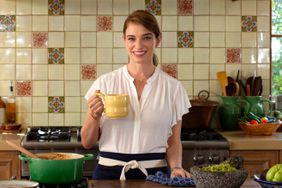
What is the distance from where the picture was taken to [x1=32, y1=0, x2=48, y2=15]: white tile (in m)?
3.89

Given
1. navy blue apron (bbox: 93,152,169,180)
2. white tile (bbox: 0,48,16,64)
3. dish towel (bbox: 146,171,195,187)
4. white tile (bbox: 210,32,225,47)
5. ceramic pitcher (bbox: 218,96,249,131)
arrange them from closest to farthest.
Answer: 1. dish towel (bbox: 146,171,195,187)
2. navy blue apron (bbox: 93,152,169,180)
3. ceramic pitcher (bbox: 218,96,249,131)
4. white tile (bbox: 0,48,16,64)
5. white tile (bbox: 210,32,225,47)

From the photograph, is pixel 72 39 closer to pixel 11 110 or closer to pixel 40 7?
pixel 40 7

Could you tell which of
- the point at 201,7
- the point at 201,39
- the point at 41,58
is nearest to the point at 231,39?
the point at 201,39

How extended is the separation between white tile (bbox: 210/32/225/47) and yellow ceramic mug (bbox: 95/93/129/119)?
6.15ft

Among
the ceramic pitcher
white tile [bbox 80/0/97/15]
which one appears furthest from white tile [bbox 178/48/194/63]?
white tile [bbox 80/0/97/15]

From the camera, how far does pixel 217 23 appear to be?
3.99 meters

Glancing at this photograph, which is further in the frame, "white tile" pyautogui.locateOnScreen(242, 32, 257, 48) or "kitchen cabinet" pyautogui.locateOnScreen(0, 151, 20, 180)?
"white tile" pyautogui.locateOnScreen(242, 32, 257, 48)

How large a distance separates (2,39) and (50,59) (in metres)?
0.38

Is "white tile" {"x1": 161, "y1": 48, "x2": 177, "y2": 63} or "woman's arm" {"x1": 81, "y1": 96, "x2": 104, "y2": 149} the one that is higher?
"white tile" {"x1": 161, "y1": 48, "x2": 177, "y2": 63}

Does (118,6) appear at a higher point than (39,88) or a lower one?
higher

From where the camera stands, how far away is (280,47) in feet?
13.5

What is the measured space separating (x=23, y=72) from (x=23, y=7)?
48cm

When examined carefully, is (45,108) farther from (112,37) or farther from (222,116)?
(222,116)

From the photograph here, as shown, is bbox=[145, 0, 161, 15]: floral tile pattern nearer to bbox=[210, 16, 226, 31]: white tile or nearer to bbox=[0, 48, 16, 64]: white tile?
bbox=[210, 16, 226, 31]: white tile
